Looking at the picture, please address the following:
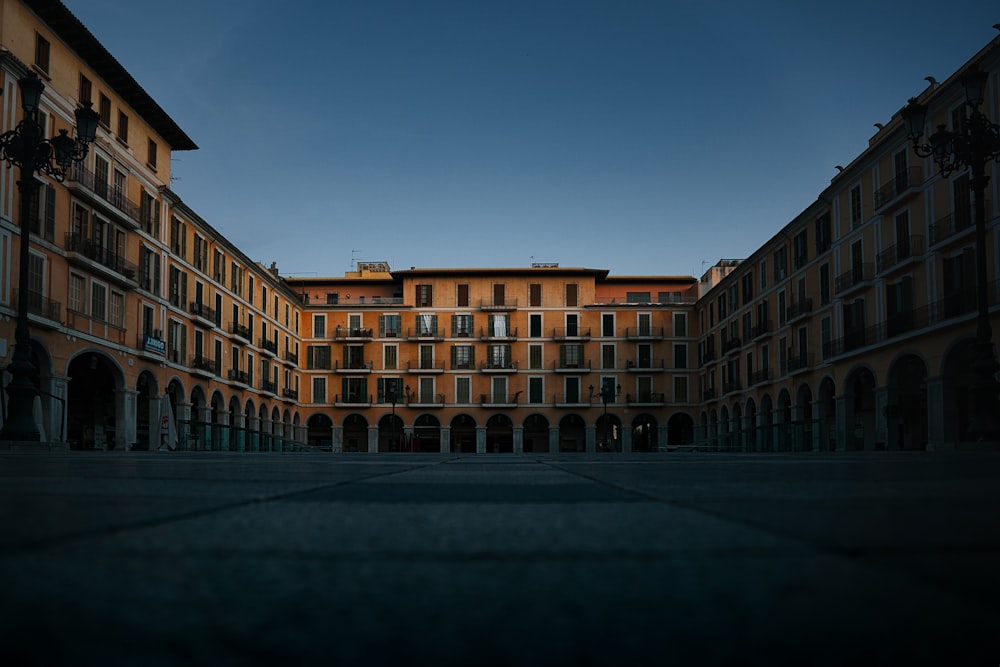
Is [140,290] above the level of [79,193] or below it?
below

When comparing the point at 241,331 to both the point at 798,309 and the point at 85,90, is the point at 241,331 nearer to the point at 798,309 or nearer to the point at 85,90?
the point at 85,90

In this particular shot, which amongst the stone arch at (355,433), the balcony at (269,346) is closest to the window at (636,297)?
the stone arch at (355,433)

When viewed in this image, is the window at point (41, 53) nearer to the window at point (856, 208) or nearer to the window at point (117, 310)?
the window at point (117, 310)

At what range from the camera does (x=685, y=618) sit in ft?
2.52

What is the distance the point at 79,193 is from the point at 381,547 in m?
29.0

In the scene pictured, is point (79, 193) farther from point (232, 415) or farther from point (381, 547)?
point (381, 547)

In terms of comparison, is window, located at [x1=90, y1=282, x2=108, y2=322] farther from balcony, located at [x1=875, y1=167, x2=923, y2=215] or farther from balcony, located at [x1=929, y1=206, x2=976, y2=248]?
balcony, located at [x1=929, y1=206, x2=976, y2=248]

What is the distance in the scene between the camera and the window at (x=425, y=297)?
183ft

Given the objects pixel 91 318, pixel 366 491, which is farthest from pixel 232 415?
pixel 366 491

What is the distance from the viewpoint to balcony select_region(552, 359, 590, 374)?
180 ft

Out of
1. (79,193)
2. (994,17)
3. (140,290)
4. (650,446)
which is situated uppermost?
(994,17)

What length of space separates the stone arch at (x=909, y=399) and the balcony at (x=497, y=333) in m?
27.9

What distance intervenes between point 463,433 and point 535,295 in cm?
1038

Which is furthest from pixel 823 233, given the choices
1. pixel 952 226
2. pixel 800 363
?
pixel 952 226
